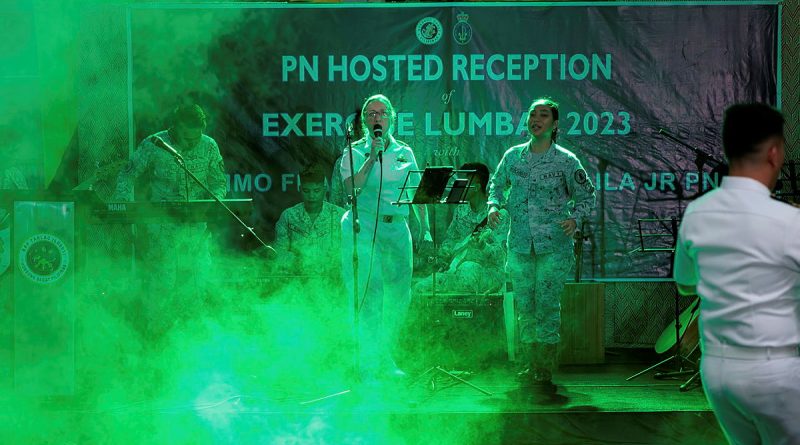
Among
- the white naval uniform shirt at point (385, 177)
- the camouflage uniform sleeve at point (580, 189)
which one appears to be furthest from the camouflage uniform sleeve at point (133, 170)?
the camouflage uniform sleeve at point (580, 189)

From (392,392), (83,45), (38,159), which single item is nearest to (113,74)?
(83,45)

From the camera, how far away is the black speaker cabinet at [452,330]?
23.5 ft

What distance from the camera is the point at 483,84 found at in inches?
316

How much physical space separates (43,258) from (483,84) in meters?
4.29

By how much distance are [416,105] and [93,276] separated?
3386 millimetres

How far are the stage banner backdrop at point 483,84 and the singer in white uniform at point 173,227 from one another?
4.28 feet

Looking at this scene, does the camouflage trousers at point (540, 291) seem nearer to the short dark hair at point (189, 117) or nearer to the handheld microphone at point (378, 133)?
the handheld microphone at point (378, 133)

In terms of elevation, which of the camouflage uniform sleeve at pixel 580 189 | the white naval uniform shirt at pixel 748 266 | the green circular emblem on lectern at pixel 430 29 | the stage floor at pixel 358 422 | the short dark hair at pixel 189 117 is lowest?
the stage floor at pixel 358 422

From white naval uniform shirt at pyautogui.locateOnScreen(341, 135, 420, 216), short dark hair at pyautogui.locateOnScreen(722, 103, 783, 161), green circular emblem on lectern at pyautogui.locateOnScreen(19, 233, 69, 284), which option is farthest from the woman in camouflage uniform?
short dark hair at pyautogui.locateOnScreen(722, 103, 783, 161)

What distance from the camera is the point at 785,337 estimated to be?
270 cm

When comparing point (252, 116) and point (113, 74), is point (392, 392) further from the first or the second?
point (113, 74)

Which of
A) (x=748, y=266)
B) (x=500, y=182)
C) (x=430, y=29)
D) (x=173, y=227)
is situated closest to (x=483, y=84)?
(x=430, y=29)

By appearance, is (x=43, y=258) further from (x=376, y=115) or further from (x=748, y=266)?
(x=748, y=266)

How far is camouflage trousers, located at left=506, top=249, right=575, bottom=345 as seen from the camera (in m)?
→ 6.02
